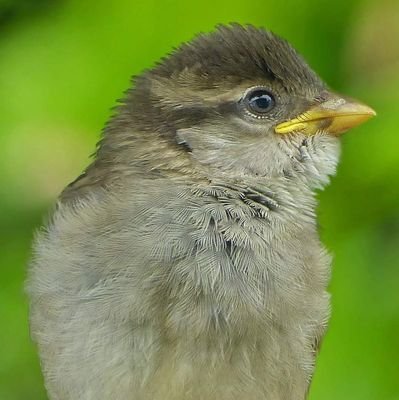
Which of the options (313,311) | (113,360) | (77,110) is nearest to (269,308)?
(313,311)

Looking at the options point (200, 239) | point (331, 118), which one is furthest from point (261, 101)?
point (200, 239)

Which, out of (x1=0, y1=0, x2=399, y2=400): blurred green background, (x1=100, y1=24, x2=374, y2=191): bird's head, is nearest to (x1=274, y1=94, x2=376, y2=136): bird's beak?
(x1=100, y1=24, x2=374, y2=191): bird's head

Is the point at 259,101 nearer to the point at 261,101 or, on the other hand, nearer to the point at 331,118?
the point at 261,101

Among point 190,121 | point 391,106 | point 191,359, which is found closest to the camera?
point 191,359

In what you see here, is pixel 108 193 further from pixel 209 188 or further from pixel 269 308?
pixel 269 308

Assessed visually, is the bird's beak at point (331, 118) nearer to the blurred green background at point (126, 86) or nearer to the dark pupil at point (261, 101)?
the dark pupil at point (261, 101)

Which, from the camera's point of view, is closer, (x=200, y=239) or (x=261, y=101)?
(x=200, y=239)

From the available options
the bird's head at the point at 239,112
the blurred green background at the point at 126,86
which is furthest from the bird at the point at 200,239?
the blurred green background at the point at 126,86
